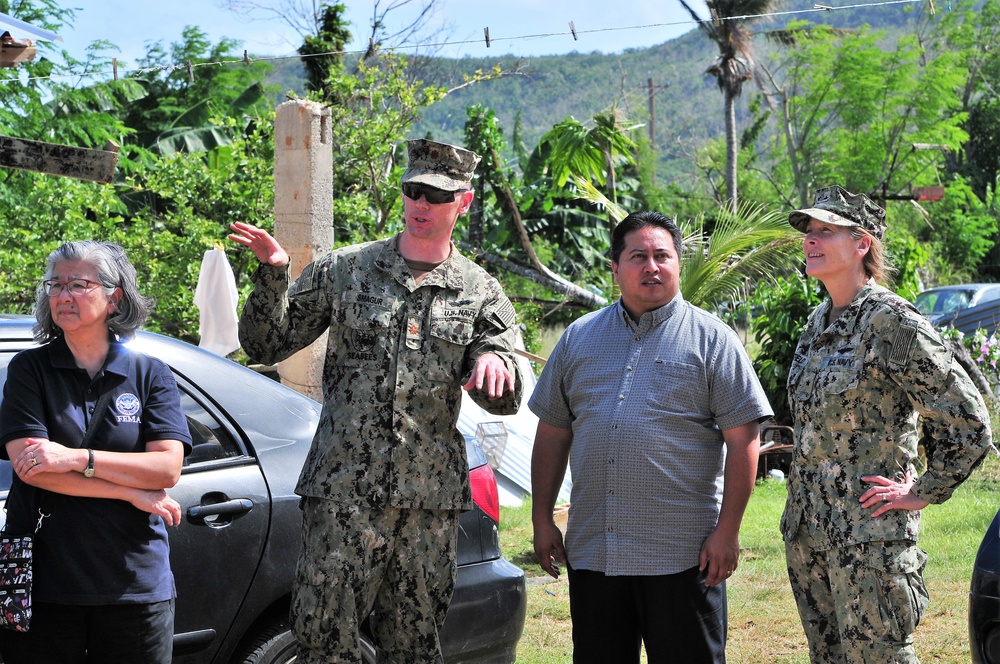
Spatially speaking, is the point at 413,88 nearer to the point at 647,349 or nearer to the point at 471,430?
the point at 471,430

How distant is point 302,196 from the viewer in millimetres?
7785

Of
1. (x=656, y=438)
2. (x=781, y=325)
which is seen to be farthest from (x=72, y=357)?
(x=781, y=325)

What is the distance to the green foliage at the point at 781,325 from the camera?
9.90 metres

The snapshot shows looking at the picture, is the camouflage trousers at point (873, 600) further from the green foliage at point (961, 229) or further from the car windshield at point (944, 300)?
the green foliage at point (961, 229)

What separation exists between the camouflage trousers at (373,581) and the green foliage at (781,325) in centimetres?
741

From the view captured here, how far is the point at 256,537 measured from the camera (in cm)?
308

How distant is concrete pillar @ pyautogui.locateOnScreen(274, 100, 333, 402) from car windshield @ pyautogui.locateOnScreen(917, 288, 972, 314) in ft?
46.8

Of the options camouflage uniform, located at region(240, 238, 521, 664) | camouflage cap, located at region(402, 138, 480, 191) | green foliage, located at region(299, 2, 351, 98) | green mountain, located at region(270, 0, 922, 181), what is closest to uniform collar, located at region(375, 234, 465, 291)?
camouflage uniform, located at region(240, 238, 521, 664)

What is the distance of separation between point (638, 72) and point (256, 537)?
11397 cm

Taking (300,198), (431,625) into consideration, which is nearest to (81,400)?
(431,625)

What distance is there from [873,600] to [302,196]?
19.1 feet

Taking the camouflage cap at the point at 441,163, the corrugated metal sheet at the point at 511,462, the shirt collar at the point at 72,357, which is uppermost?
the camouflage cap at the point at 441,163

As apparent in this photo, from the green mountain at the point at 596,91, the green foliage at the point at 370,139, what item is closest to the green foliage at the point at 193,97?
the green foliage at the point at 370,139

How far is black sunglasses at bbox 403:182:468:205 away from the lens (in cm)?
301
